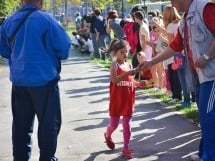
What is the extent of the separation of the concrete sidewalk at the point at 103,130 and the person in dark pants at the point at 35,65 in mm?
1332

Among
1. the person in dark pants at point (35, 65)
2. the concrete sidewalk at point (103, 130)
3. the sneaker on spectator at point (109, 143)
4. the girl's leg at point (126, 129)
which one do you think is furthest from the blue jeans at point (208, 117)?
the sneaker on spectator at point (109, 143)

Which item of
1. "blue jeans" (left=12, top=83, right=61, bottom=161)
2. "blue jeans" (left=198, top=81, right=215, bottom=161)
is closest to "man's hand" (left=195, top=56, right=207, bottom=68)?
"blue jeans" (left=198, top=81, right=215, bottom=161)

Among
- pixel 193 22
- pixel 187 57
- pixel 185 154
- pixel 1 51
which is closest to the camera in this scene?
pixel 193 22

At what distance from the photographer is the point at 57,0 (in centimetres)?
7038

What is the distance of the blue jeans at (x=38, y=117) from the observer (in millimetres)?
5129

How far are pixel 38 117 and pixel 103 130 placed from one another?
292 centimetres

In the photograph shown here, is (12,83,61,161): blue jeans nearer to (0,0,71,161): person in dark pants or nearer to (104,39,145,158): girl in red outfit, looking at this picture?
(0,0,71,161): person in dark pants

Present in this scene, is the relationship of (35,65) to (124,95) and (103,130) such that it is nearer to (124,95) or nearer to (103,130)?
(124,95)

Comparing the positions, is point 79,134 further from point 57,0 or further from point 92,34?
point 57,0

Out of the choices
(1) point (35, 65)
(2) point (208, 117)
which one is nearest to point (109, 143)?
(1) point (35, 65)

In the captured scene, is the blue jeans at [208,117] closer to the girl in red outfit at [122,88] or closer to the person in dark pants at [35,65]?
the person in dark pants at [35,65]

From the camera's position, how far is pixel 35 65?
5.03 meters

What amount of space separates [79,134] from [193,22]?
365cm

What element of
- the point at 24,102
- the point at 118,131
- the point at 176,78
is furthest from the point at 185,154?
the point at 176,78
